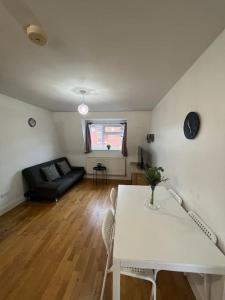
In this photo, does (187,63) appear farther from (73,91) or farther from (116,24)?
(73,91)

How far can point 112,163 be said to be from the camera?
16.9 feet

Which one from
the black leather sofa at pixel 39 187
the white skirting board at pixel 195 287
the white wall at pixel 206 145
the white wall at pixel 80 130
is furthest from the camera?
the white wall at pixel 80 130

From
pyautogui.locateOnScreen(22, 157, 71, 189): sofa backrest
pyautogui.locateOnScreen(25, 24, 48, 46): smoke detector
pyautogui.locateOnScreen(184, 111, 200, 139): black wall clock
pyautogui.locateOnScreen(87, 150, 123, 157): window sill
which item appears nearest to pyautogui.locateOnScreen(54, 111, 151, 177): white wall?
pyautogui.locateOnScreen(87, 150, 123, 157): window sill

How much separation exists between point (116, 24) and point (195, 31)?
609mm

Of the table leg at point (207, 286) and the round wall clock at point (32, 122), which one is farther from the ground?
the round wall clock at point (32, 122)

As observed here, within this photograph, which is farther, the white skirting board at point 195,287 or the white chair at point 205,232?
the white skirting board at point 195,287

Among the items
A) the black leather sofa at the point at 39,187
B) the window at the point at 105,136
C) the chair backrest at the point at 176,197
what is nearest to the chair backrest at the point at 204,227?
the chair backrest at the point at 176,197

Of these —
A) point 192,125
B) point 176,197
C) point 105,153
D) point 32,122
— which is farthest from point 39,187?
point 192,125

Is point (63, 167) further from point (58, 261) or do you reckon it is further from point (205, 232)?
point (205, 232)

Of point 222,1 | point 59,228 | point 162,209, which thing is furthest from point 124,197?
point 222,1

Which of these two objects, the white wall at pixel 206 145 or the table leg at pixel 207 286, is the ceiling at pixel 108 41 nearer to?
the white wall at pixel 206 145

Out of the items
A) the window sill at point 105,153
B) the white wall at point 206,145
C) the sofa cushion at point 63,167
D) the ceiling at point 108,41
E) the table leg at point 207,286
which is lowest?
the table leg at point 207,286

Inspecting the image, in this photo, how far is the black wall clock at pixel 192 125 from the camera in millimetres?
1523

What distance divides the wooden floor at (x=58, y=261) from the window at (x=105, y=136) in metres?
2.70
